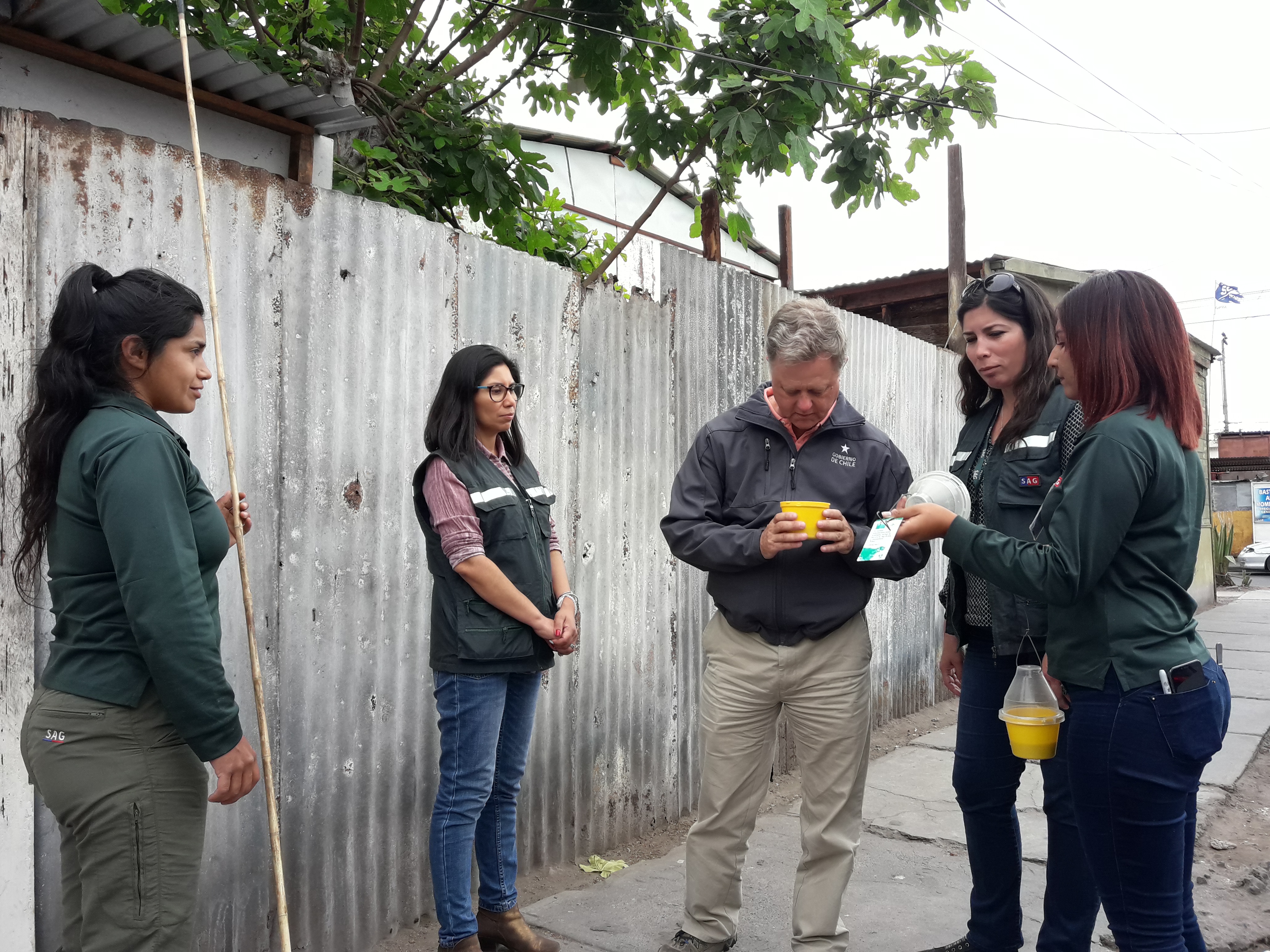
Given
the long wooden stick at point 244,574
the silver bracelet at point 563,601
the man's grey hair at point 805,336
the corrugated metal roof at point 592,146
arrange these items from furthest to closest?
the corrugated metal roof at point 592,146
the silver bracelet at point 563,601
the man's grey hair at point 805,336
the long wooden stick at point 244,574

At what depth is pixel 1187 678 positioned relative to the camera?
2.23 metres

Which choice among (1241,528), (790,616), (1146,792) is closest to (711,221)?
(790,616)

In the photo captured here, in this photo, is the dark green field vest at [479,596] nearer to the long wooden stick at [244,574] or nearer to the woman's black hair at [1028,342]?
the long wooden stick at [244,574]

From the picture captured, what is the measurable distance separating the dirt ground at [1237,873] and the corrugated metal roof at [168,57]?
4.40 metres

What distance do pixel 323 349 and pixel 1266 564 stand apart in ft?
98.0

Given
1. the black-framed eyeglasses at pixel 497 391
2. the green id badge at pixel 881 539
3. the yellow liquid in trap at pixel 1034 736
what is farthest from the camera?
the black-framed eyeglasses at pixel 497 391

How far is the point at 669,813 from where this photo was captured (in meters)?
4.85

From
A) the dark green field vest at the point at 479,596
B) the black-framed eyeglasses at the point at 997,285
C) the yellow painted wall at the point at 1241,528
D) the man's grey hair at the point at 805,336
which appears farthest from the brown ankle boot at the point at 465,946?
the yellow painted wall at the point at 1241,528

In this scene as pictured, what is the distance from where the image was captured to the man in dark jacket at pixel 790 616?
3162mm

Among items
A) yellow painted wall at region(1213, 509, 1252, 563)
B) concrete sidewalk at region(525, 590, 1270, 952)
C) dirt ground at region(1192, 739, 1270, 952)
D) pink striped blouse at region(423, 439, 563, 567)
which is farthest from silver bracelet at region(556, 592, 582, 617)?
yellow painted wall at region(1213, 509, 1252, 563)

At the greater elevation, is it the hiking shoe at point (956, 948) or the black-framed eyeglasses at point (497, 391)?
the black-framed eyeglasses at point (497, 391)

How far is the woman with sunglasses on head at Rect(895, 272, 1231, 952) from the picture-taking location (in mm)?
2225

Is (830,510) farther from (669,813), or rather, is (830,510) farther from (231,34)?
(231,34)

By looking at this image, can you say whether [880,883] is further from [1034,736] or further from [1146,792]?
[1146,792]
